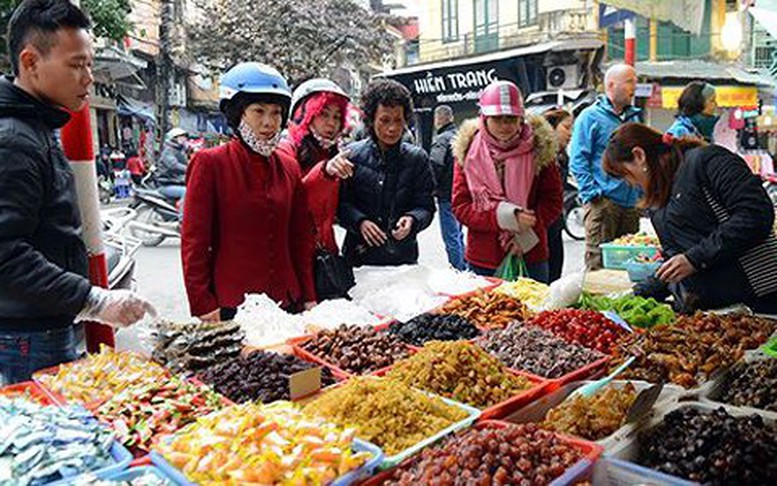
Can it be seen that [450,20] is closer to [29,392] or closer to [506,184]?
[506,184]

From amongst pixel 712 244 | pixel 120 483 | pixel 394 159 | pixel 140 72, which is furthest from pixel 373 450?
pixel 140 72

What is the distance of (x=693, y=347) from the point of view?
2.24m

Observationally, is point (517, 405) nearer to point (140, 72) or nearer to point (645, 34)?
point (645, 34)

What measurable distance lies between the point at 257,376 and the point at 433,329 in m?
0.81

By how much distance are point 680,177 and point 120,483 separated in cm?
248

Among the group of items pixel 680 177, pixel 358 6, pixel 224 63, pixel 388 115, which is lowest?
pixel 680 177

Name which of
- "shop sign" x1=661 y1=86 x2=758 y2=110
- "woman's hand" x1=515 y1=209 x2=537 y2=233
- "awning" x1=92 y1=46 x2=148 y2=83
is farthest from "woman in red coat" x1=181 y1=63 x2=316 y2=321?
"shop sign" x1=661 y1=86 x2=758 y2=110

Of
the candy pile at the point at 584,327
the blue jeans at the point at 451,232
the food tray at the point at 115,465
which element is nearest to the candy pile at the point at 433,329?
the candy pile at the point at 584,327

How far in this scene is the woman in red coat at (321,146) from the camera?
329cm

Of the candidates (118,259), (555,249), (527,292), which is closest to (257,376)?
(527,292)

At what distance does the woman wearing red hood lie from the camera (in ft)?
10.8

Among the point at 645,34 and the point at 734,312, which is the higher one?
the point at 645,34

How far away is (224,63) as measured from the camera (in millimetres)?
17734

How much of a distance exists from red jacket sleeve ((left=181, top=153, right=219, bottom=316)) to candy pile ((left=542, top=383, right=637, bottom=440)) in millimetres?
1565
